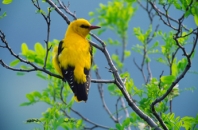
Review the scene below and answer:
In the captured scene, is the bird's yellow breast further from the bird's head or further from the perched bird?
the bird's head

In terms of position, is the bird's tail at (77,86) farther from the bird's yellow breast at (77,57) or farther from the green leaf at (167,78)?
the green leaf at (167,78)

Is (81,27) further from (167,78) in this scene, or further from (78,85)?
(167,78)

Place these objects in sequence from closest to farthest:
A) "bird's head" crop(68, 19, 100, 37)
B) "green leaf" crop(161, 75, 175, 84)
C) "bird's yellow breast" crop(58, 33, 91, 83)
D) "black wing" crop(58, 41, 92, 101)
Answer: "green leaf" crop(161, 75, 175, 84)
"black wing" crop(58, 41, 92, 101)
"bird's yellow breast" crop(58, 33, 91, 83)
"bird's head" crop(68, 19, 100, 37)

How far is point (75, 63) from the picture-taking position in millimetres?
4691

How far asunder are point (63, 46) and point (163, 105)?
1.27 meters

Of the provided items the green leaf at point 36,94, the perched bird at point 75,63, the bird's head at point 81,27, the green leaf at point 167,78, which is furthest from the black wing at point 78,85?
the green leaf at point 167,78

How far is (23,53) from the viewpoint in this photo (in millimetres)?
4914

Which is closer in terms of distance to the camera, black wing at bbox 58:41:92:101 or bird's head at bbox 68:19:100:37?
black wing at bbox 58:41:92:101

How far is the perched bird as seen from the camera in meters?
4.57

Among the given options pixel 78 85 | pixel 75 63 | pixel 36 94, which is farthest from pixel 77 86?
pixel 36 94

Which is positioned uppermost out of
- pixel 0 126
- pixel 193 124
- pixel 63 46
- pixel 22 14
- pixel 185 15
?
pixel 22 14

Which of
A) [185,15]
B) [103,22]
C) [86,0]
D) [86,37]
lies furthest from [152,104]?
[86,0]

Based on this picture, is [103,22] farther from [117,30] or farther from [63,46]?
[63,46]

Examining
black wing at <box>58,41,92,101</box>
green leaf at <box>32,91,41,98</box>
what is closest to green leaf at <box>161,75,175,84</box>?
black wing at <box>58,41,92,101</box>
